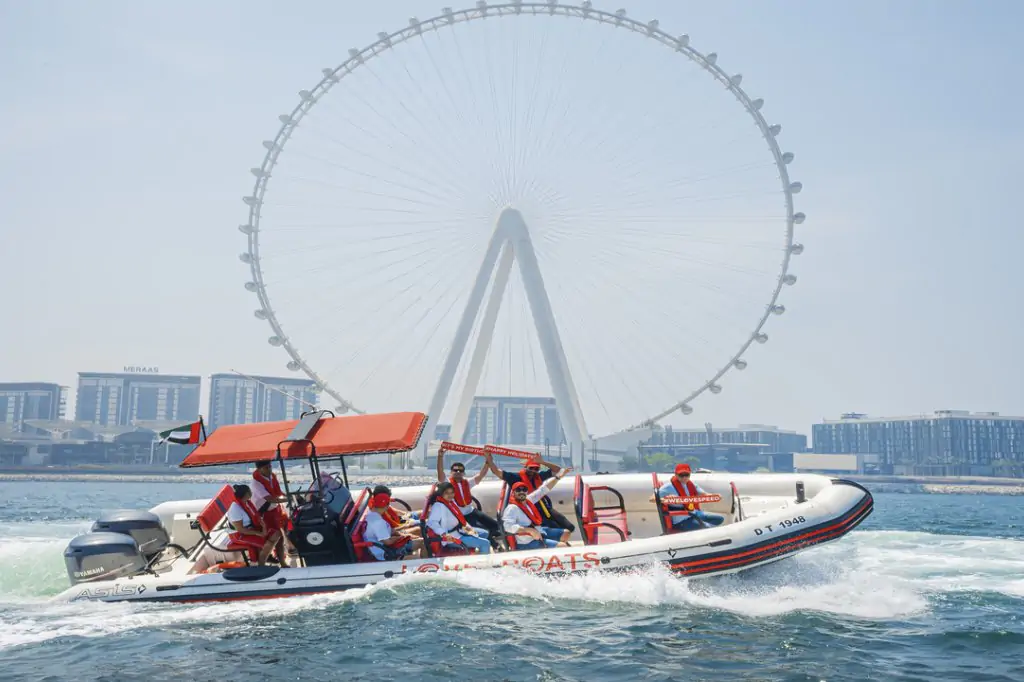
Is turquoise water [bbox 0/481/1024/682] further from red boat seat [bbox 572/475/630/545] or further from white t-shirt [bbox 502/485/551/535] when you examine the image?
red boat seat [bbox 572/475/630/545]

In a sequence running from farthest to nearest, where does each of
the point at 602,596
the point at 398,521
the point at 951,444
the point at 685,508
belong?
the point at 951,444
the point at 685,508
the point at 398,521
the point at 602,596

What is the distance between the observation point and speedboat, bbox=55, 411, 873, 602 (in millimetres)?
10328

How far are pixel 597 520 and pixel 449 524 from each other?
6.72 ft

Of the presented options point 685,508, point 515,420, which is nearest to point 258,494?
point 685,508

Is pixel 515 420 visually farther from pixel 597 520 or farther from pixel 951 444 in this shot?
pixel 597 520

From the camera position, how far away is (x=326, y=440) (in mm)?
10781

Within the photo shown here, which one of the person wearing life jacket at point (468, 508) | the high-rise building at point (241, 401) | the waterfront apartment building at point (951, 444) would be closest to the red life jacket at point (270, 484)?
the person wearing life jacket at point (468, 508)

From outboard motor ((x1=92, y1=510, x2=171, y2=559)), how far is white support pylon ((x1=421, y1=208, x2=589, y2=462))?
975 inches

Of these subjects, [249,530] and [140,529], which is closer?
[249,530]

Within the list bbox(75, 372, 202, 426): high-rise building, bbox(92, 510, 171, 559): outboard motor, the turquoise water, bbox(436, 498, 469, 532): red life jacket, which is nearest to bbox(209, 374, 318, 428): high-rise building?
bbox(75, 372, 202, 426): high-rise building

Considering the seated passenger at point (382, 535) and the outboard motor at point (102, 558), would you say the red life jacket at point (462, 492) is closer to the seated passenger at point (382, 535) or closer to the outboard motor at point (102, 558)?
the seated passenger at point (382, 535)

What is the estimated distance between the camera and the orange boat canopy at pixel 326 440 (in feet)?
34.3

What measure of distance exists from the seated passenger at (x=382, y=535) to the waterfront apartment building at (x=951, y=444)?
460ft

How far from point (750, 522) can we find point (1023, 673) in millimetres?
3362
